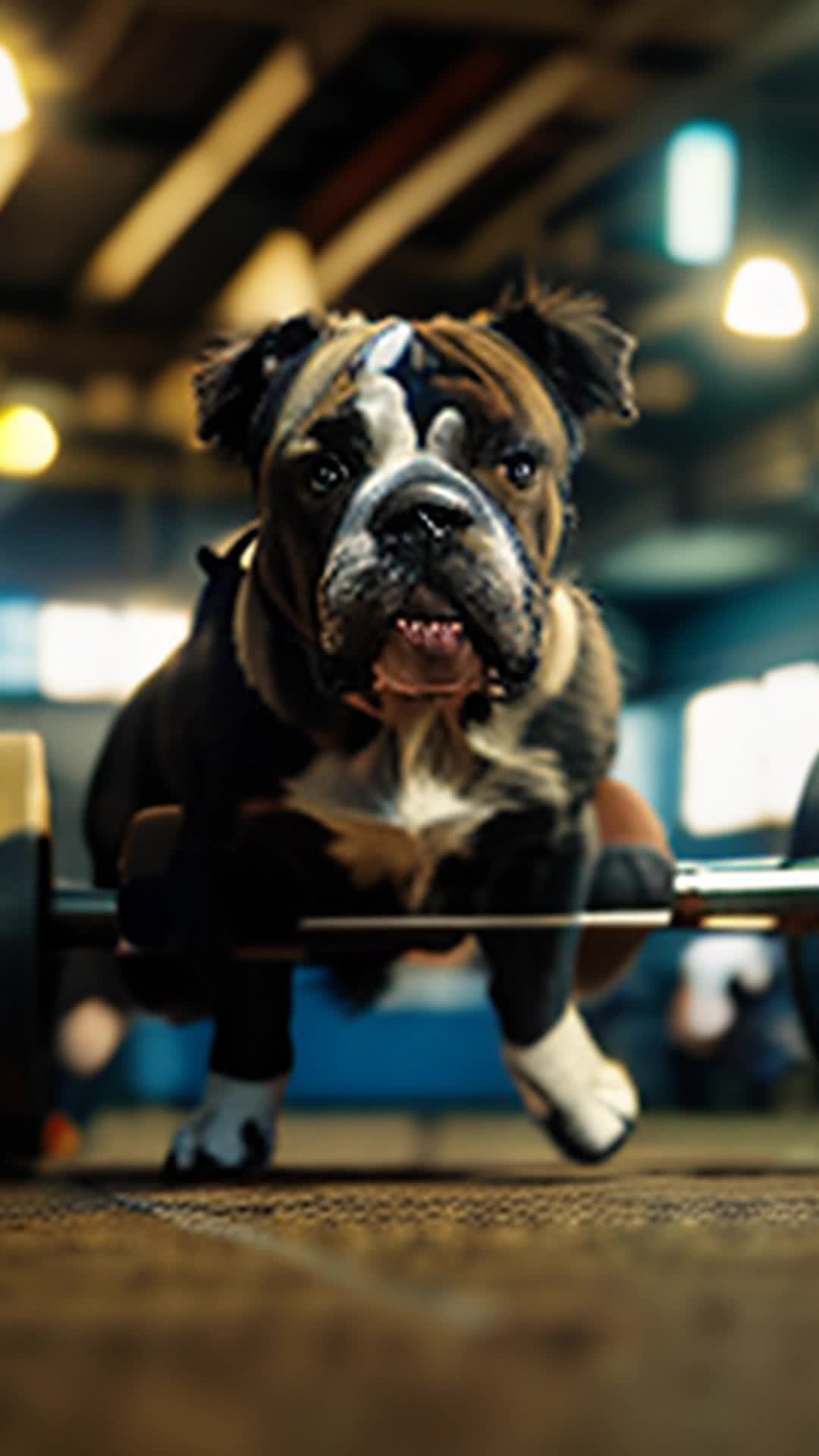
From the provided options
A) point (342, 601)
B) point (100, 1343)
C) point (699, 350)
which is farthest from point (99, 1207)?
point (699, 350)

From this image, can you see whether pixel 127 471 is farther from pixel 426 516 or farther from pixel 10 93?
pixel 426 516

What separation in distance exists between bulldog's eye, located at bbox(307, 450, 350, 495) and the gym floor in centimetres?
61

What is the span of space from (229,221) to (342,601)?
12.7ft

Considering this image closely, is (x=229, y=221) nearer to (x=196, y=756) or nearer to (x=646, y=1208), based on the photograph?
(x=196, y=756)

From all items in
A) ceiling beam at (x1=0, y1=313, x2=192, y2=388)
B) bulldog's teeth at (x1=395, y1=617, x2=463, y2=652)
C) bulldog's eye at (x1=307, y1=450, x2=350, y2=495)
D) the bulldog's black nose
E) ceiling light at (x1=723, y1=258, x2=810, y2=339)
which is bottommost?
bulldog's teeth at (x1=395, y1=617, x2=463, y2=652)

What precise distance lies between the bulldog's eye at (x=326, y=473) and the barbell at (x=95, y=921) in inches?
15.5

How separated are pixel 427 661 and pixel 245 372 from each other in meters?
0.38

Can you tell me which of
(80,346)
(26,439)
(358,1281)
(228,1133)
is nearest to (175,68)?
(80,346)

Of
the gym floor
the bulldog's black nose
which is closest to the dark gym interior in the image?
the gym floor

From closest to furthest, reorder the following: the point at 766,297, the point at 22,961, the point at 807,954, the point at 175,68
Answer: the point at 22,961
the point at 807,954
the point at 766,297
the point at 175,68

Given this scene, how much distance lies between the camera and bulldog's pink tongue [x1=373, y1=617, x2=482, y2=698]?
1.70 m

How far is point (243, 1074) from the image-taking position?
1.89 metres

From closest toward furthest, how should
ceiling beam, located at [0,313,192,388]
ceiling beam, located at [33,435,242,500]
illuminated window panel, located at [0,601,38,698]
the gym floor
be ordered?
the gym floor, illuminated window panel, located at [0,601,38,698], ceiling beam, located at [0,313,192,388], ceiling beam, located at [33,435,242,500]

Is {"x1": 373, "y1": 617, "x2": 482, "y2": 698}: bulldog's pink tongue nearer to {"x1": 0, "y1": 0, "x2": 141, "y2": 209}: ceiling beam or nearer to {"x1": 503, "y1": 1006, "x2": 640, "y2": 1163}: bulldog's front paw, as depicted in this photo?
{"x1": 503, "y1": 1006, "x2": 640, "y2": 1163}: bulldog's front paw
